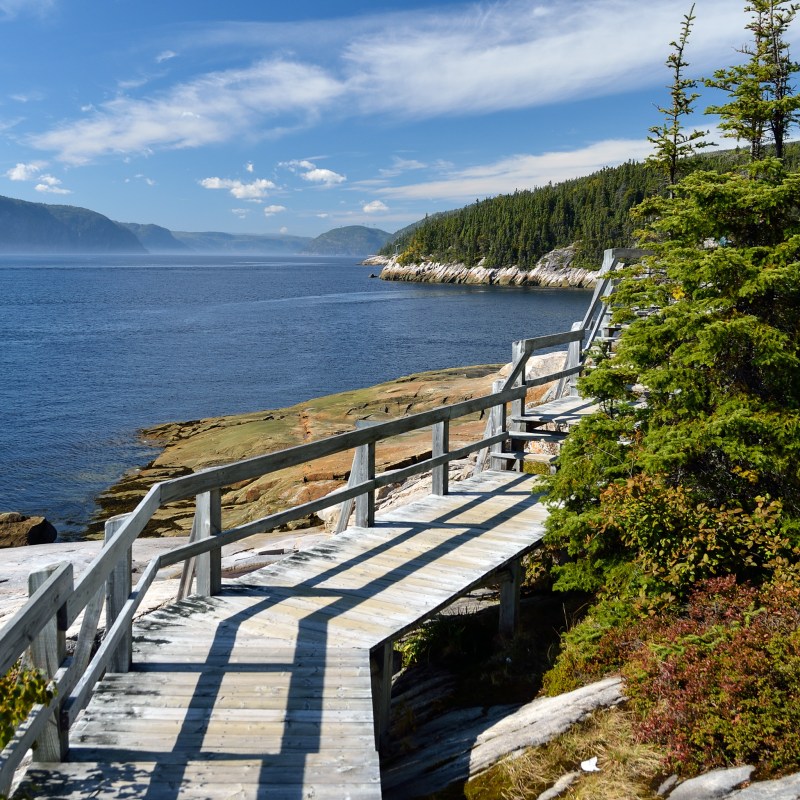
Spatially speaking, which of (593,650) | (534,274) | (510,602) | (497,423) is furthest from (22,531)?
(534,274)

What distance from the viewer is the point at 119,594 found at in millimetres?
5742

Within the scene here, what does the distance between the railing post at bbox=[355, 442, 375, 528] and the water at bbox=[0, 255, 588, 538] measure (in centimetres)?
1644

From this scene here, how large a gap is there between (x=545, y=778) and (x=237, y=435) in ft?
84.1

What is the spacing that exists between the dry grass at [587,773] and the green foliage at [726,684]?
0.52 feet

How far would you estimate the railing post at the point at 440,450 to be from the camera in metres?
10.4

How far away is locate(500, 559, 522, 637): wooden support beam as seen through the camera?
28.4 feet

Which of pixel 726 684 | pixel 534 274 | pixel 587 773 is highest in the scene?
pixel 534 274

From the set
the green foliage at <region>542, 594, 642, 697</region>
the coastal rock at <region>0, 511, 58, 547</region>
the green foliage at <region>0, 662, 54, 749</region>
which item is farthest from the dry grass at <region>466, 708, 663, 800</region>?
the coastal rock at <region>0, 511, 58, 547</region>

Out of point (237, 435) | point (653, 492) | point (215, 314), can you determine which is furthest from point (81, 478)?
point (215, 314)

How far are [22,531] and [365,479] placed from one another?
13760 millimetres

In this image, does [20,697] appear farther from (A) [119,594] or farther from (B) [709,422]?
(B) [709,422]

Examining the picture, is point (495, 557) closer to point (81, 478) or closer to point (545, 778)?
point (545, 778)

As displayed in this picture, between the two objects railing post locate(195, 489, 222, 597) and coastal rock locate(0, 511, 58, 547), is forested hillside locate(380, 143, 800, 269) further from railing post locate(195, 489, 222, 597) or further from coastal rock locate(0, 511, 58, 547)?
railing post locate(195, 489, 222, 597)

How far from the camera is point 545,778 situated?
17.7 ft
